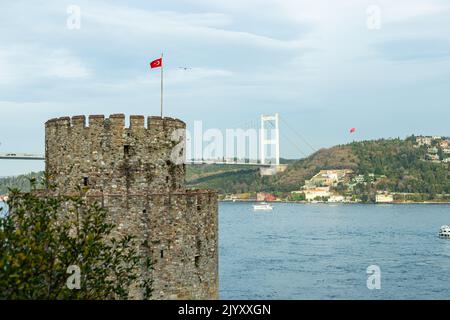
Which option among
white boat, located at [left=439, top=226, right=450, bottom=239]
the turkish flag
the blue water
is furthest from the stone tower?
white boat, located at [left=439, top=226, right=450, bottom=239]

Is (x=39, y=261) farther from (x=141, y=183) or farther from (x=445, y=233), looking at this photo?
(x=445, y=233)

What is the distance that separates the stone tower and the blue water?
28.5 meters

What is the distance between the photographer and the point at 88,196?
14.0m

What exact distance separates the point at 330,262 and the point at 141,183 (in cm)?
4844

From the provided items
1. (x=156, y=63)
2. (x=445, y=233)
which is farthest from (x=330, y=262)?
(x=156, y=63)

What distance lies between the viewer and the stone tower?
46.9 feet

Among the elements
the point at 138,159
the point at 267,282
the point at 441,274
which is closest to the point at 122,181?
the point at 138,159

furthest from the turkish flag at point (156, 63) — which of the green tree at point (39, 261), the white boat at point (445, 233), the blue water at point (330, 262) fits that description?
the white boat at point (445, 233)

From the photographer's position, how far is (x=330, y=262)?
60.7 metres

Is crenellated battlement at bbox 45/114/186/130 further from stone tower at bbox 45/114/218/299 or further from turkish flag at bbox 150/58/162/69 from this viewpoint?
turkish flag at bbox 150/58/162/69

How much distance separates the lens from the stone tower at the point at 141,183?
46.9 ft

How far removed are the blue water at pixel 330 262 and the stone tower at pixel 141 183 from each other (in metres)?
28.5

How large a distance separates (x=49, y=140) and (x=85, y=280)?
17.8 ft
